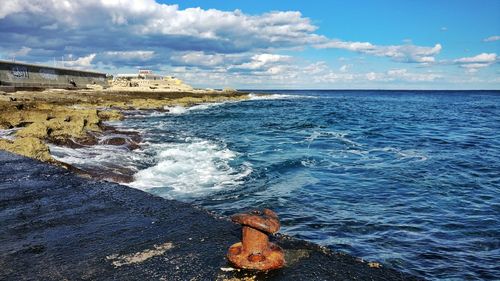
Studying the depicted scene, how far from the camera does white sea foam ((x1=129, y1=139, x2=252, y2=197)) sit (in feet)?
29.0

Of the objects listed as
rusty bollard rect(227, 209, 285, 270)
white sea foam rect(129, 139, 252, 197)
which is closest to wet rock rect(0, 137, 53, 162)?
white sea foam rect(129, 139, 252, 197)

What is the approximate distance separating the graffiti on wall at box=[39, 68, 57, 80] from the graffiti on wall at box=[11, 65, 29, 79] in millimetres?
3459

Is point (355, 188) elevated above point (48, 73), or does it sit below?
below

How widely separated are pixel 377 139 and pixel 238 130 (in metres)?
8.20

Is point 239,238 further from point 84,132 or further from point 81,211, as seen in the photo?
point 84,132

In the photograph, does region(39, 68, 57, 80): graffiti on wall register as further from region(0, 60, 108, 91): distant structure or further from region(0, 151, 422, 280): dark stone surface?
region(0, 151, 422, 280): dark stone surface

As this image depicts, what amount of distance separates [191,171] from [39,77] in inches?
1695

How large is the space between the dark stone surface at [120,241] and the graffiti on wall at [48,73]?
4719 centimetres

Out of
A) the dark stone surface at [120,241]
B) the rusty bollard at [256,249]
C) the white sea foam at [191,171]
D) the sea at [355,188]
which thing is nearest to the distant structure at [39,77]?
the sea at [355,188]

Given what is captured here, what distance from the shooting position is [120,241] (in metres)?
3.45

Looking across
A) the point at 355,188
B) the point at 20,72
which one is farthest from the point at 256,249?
the point at 20,72

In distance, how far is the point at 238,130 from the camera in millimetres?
22766

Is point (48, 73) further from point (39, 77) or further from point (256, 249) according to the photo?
point (256, 249)

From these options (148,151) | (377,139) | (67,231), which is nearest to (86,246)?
(67,231)
